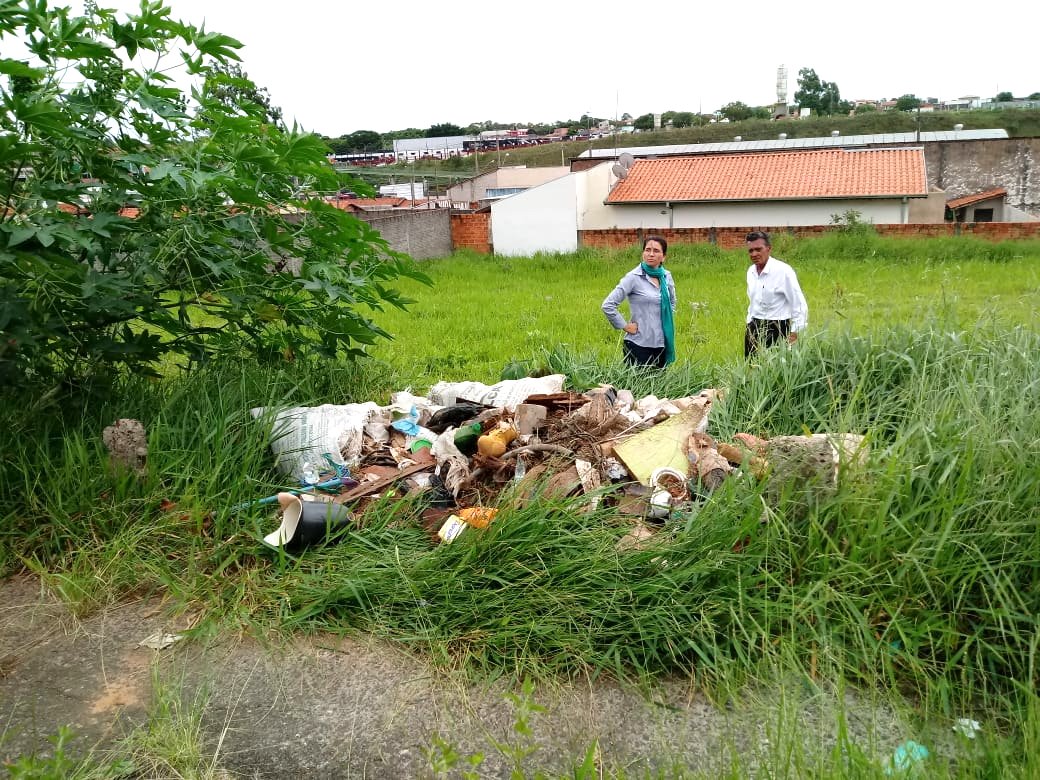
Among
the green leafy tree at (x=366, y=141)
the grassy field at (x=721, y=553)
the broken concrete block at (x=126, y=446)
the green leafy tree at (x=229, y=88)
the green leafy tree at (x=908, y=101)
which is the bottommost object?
the grassy field at (x=721, y=553)

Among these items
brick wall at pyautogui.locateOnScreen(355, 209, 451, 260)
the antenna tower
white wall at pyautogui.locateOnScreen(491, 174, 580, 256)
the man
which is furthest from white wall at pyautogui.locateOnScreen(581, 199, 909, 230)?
the antenna tower

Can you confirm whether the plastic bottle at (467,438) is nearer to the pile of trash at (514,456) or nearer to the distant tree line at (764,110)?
the pile of trash at (514,456)

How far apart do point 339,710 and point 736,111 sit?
96227mm

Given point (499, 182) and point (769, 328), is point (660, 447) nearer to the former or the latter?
point (769, 328)

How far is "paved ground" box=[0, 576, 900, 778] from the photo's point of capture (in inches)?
104

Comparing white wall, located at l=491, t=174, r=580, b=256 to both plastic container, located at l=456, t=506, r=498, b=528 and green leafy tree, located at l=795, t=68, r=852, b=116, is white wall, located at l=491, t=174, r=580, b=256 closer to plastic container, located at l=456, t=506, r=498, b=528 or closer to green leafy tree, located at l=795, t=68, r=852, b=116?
plastic container, located at l=456, t=506, r=498, b=528

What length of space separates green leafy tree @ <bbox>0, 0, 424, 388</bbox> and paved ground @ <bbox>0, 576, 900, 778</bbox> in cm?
157

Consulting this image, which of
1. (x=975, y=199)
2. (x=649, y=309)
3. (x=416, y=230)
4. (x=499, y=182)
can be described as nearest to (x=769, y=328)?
(x=649, y=309)

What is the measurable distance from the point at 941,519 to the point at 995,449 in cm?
43

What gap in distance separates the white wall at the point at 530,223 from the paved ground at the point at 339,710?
21796mm

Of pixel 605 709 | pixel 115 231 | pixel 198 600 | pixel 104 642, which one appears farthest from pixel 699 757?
pixel 115 231

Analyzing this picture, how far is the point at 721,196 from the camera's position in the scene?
2822cm

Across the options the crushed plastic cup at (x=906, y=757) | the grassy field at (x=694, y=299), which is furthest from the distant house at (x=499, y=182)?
the crushed plastic cup at (x=906, y=757)

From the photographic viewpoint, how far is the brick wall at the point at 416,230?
802 inches
